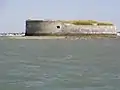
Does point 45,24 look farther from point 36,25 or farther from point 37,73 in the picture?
point 37,73

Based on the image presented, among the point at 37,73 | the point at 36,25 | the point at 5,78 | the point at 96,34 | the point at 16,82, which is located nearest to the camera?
the point at 16,82

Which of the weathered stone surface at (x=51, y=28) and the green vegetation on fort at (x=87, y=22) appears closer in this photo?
the weathered stone surface at (x=51, y=28)

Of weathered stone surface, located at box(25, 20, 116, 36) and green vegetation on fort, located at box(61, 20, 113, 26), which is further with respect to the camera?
green vegetation on fort, located at box(61, 20, 113, 26)

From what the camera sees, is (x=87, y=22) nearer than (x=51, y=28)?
No

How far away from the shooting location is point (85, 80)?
11.8m

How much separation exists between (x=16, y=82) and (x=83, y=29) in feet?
184

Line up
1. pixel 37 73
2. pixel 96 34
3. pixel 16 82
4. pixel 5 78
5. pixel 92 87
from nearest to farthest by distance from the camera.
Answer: pixel 92 87
pixel 16 82
pixel 5 78
pixel 37 73
pixel 96 34

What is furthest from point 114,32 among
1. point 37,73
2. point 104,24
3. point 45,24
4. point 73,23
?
point 37,73

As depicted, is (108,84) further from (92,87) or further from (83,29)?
(83,29)

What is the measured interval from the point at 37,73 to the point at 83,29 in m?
53.9

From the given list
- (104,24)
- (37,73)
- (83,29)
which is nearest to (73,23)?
(83,29)

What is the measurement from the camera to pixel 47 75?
12.9m

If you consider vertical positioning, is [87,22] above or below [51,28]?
above

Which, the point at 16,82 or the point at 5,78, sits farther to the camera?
the point at 5,78
